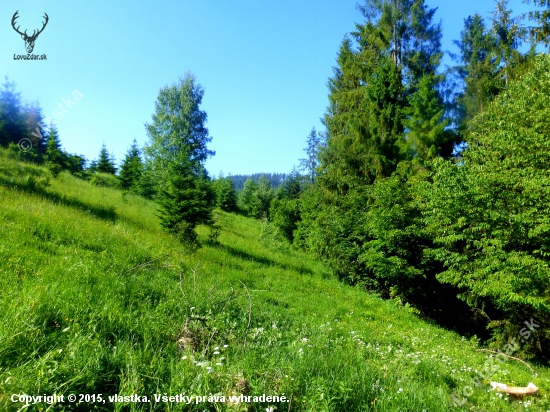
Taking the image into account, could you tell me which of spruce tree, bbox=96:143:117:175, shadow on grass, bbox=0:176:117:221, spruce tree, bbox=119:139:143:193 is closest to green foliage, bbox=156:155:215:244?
shadow on grass, bbox=0:176:117:221

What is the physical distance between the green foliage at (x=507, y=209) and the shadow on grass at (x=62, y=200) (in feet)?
40.9

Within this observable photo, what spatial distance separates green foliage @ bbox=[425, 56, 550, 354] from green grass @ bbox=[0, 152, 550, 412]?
260cm

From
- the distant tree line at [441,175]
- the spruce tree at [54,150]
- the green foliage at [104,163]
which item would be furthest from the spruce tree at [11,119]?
the distant tree line at [441,175]

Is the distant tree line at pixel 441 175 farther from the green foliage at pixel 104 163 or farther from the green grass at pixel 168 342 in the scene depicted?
the green foliage at pixel 104 163

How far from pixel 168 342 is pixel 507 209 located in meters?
10.5

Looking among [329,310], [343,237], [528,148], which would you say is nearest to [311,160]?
[343,237]

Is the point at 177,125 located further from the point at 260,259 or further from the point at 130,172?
the point at 260,259

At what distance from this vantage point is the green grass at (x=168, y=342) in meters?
2.18

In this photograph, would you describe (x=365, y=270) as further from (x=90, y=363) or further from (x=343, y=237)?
(x=90, y=363)

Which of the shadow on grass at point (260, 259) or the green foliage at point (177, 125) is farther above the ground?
the green foliage at point (177, 125)

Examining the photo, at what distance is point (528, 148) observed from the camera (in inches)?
345

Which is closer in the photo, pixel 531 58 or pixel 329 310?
pixel 329 310

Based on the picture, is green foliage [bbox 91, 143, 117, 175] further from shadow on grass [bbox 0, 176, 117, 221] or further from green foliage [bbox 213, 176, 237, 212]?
shadow on grass [bbox 0, 176, 117, 221]

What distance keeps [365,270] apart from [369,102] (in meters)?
9.52
